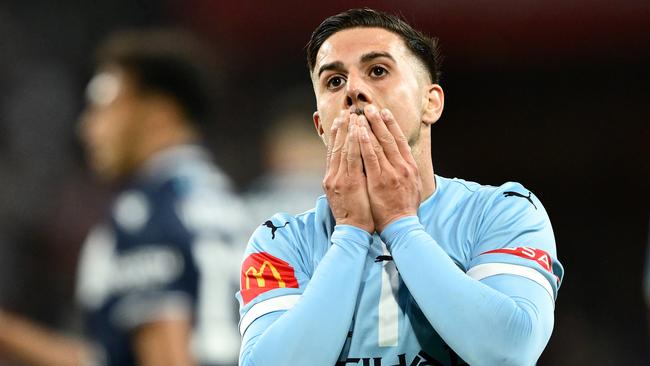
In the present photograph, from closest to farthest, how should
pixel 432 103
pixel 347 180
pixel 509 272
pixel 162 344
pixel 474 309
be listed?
pixel 474 309 < pixel 509 272 < pixel 347 180 < pixel 432 103 < pixel 162 344

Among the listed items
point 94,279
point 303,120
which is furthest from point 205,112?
point 303,120

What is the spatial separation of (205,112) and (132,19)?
3650 mm

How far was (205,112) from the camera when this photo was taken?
460 centimetres

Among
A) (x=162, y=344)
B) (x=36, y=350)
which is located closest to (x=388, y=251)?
(x=162, y=344)

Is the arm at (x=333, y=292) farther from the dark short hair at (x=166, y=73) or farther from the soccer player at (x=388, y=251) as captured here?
the dark short hair at (x=166, y=73)

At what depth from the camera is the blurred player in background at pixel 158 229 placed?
12.4 ft

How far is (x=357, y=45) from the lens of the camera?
223cm

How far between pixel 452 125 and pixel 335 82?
5188mm

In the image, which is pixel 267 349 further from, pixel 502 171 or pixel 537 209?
pixel 502 171

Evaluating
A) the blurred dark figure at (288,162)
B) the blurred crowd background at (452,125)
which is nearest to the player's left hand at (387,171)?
the blurred dark figure at (288,162)

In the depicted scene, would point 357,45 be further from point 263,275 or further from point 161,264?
point 161,264

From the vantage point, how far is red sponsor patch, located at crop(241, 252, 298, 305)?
2.09 meters

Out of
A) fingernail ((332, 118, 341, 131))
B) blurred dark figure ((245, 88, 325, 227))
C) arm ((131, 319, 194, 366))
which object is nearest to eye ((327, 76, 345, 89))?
fingernail ((332, 118, 341, 131))

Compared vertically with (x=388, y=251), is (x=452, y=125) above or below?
above
